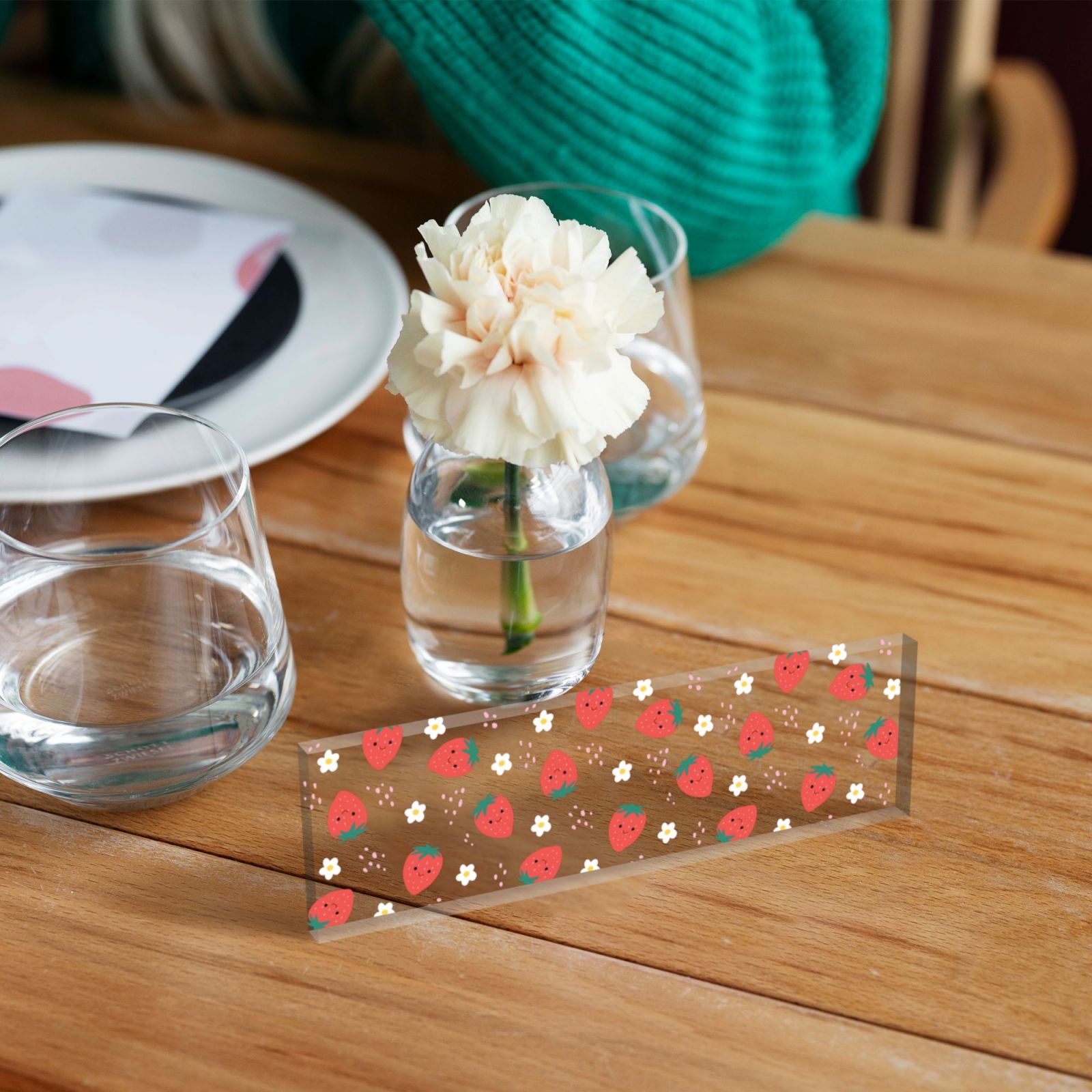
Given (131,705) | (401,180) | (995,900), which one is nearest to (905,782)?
(995,900)

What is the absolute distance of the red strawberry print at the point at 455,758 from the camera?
412mm

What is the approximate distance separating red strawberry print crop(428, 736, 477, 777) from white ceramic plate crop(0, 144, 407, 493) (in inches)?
7.9

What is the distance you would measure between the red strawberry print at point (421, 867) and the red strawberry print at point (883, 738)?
0.17m

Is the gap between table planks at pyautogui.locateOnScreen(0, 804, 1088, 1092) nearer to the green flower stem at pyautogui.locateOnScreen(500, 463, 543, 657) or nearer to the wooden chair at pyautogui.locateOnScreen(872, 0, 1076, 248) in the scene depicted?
the green flower stem at pyautogui.locateOnScreen(500, 463, 543, 657)

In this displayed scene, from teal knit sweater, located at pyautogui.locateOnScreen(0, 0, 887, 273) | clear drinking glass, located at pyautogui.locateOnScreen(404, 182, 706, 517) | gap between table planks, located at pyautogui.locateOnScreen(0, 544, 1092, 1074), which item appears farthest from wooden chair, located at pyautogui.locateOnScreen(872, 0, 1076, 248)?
gap between table planks, located at pyautogui.locateOnScreen(0, 544, 1092, 1074)

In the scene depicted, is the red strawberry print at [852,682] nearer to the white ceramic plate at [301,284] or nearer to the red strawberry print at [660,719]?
the red strawberry print at [660,719]

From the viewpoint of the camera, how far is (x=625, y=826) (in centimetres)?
44

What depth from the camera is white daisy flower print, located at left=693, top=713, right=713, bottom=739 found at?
0.45 m

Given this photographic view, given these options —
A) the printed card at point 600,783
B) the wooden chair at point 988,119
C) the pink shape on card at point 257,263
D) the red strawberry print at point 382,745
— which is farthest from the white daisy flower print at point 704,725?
the wooden chair at point 988,119

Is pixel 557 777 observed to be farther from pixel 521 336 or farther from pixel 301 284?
pixel 301 284

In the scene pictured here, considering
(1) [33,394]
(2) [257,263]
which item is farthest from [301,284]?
(1) [33,394]

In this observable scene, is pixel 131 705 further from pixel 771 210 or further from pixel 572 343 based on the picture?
pixel 771 210

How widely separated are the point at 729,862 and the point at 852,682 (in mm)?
81

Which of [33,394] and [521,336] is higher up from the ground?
[521,336]
